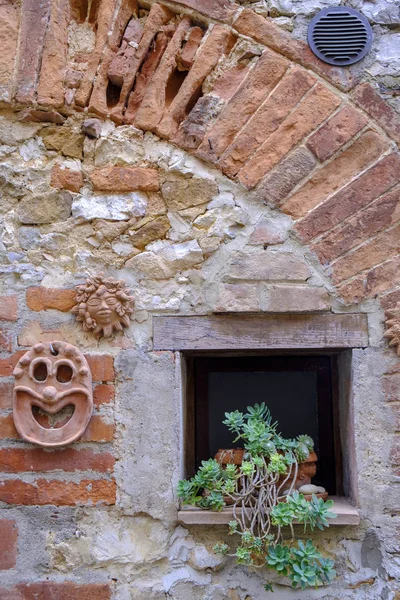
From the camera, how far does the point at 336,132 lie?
2.22 meters

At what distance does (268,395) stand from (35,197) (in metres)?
1.23

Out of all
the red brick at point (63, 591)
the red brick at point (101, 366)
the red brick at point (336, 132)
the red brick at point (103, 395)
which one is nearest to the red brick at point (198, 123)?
the red brick at point (336, 132)

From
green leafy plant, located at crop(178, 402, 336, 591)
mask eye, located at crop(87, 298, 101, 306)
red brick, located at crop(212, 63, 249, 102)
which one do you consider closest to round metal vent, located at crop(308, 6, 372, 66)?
red brick, located at crop(212, 63, 249, 102)

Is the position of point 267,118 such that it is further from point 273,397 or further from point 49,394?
point 49,394

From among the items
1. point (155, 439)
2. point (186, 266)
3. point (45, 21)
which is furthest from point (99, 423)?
point (45, 21)

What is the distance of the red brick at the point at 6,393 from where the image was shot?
214cm

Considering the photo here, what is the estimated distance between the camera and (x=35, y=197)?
7.47ft

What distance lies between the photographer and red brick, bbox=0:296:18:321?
7.24ft

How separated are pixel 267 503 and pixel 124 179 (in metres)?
1.24

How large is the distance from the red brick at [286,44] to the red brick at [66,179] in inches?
31.8

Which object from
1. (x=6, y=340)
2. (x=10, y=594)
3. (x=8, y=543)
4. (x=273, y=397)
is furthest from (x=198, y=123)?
(x=10, y=594)

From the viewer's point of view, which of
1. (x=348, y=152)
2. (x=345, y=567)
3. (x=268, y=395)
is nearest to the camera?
(x=345, y=567)

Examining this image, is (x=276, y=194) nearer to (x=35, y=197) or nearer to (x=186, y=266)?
(x=186, y=266)

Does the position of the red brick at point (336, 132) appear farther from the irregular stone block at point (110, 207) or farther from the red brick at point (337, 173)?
the irregular stone block at point (110, 207)
